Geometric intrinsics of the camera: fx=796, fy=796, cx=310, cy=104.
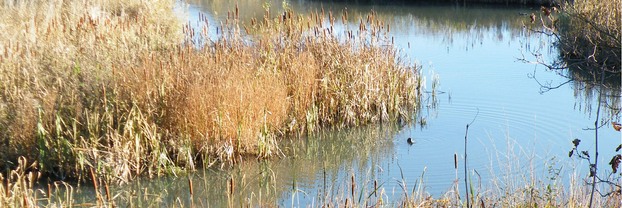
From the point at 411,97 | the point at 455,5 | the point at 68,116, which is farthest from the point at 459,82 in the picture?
the point at 455,5

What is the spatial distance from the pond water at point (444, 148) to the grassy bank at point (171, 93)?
0.21 m

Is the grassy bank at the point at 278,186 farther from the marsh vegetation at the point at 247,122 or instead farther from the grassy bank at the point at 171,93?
the grassy bank at the point at 171,93

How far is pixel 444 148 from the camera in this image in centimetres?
678

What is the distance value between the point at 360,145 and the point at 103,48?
234 centimetres

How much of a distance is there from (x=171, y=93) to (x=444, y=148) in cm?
239

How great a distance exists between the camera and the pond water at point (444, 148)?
18.1ft

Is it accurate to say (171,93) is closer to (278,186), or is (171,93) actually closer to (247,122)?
(247,122)

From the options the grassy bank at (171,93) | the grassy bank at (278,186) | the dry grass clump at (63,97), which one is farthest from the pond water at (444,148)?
the dry grass clump at (63,97)

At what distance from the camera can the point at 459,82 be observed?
9.50 m

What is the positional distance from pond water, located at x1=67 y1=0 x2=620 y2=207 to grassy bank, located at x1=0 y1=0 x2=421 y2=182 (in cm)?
21

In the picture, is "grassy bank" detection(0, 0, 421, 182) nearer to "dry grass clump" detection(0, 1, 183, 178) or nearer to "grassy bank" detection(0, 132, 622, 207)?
"dry grass clump" detection(0, 1, 183, 178)

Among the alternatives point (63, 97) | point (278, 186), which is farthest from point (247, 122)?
point (63, 97)

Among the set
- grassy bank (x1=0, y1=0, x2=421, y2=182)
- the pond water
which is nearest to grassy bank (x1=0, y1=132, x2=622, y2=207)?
the pond water

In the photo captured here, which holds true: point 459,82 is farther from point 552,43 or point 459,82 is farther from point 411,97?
point 552,43
